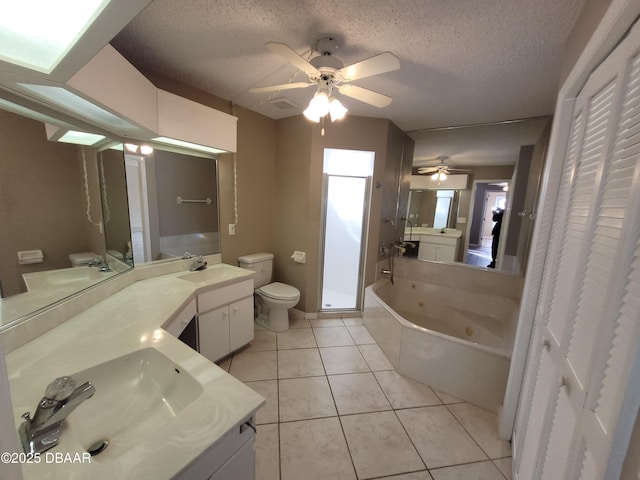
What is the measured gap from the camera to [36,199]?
42.1 inches

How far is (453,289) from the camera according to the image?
284 centimetres

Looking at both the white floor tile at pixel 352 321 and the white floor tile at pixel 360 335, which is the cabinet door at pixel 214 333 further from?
the white floor tile at pixel 352 321

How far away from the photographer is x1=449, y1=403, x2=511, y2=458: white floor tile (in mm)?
1481

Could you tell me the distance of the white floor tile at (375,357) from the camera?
85.8 inches

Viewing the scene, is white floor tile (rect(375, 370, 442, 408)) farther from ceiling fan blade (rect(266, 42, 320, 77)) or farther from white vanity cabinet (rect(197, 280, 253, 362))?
ceiling fan blade (rect(266, 42, 320, 77))

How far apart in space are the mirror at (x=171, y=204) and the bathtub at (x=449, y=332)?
1957 mm

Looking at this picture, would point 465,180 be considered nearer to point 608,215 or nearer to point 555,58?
point 555,58

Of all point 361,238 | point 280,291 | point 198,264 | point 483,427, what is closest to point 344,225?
point 361,238

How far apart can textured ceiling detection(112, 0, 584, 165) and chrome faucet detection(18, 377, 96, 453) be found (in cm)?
172

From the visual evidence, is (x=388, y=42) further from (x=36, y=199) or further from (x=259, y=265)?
(x=259, y=265)

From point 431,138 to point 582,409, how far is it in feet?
9.55

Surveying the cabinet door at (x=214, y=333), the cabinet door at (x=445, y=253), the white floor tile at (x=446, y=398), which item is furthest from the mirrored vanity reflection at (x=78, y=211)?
the cabinet door at (x=445, y=253)

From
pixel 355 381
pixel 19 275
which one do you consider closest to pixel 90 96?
pixel 19 275

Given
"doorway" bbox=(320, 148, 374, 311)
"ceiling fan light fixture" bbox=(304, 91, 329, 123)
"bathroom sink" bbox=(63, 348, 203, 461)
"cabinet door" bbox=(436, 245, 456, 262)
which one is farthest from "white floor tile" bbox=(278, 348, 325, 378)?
"ceiling fan light fixture" bbox=(304, 91, 329, 123)
